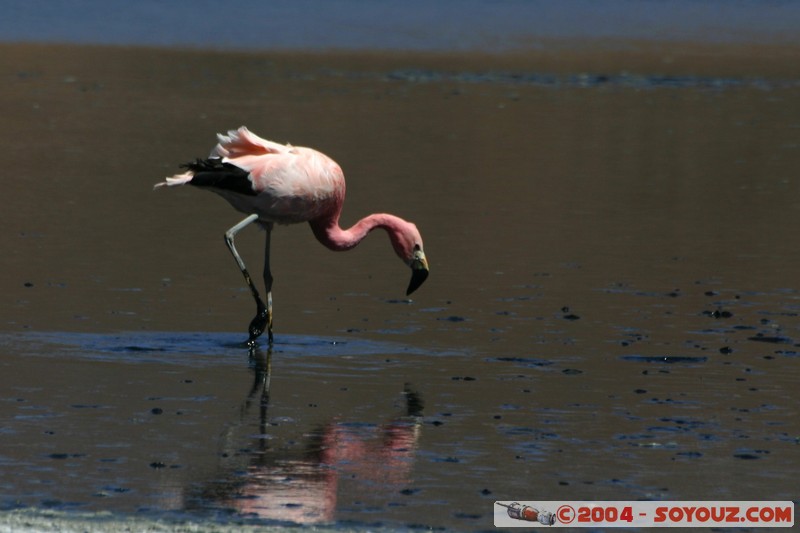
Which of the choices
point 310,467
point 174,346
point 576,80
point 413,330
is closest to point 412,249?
point 413,330

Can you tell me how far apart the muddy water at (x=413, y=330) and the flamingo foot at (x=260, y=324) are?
13 cm

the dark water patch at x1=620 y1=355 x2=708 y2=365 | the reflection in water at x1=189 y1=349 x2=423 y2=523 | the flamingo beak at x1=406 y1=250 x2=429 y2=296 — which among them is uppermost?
the flamingo beak at x1=406 y1=250 x2=429 y2=296

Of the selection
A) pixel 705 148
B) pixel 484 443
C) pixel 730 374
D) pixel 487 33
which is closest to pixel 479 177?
pixel 705 148

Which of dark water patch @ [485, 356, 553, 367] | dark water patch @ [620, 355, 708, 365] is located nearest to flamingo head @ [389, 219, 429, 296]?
dark water patch @ [485, 356, 553, 367]

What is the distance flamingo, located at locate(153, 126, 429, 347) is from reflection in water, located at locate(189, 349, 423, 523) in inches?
93.1

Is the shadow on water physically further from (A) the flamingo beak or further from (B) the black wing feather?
(B) the black wing feather

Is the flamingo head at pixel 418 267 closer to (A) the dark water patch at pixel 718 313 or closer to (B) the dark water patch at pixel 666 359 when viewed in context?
(B) the dark water patch at pixel 666 359

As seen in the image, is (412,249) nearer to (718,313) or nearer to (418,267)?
(418,267)

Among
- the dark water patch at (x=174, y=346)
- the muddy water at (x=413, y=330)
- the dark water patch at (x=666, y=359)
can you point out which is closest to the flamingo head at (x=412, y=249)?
the muddy water at (x=413, y=330)

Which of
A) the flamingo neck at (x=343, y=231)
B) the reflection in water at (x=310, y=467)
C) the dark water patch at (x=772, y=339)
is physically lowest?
the reflection in water at (x=310, y=467)

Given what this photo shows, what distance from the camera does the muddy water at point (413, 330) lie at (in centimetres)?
788

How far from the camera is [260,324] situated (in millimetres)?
11023

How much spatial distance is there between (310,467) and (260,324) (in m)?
3.12

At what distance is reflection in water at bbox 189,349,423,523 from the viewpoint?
24.0 ft
